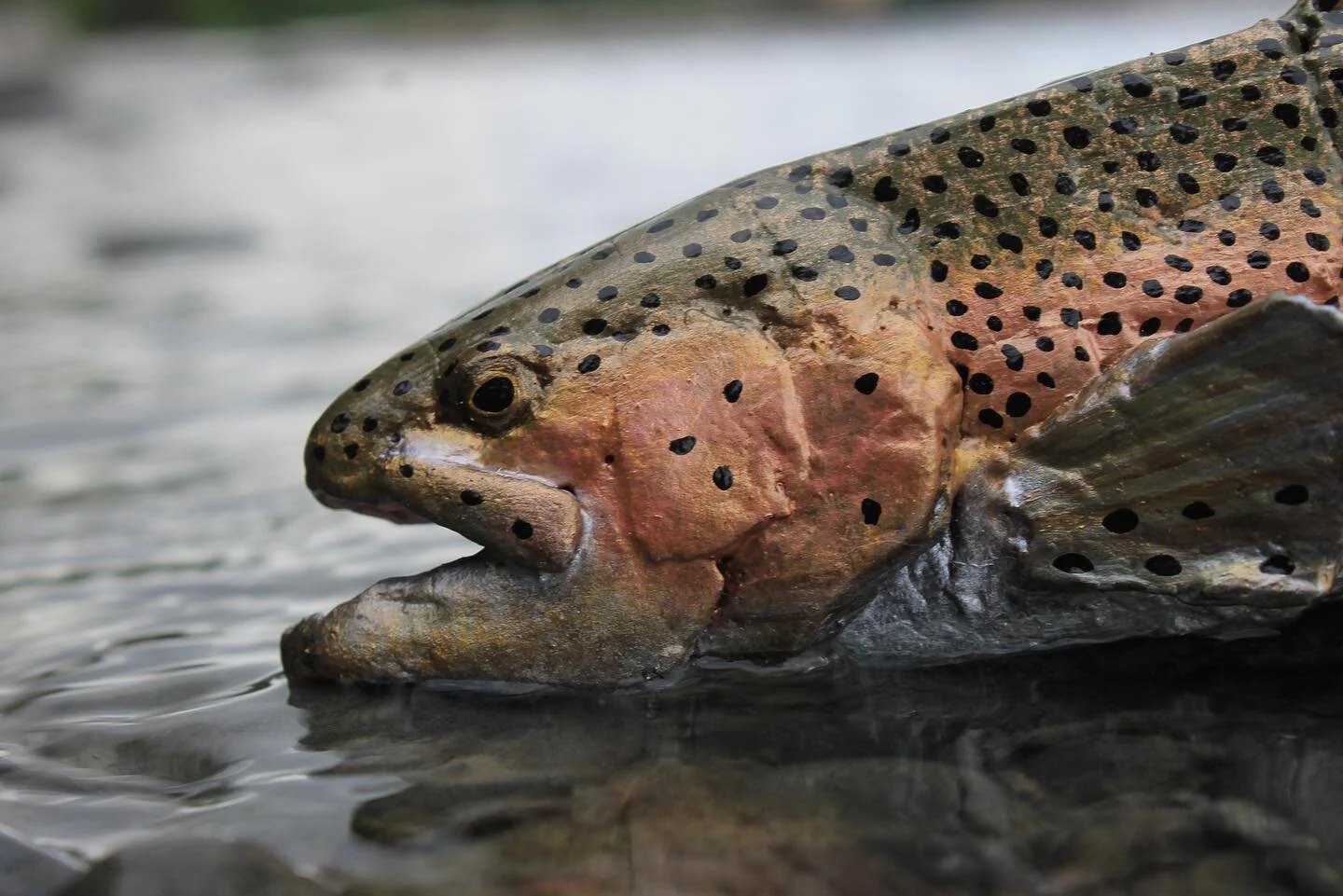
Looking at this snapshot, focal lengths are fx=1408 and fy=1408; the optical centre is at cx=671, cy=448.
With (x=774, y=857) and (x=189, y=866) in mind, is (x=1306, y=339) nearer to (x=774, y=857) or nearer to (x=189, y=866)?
(x=774, y=857)

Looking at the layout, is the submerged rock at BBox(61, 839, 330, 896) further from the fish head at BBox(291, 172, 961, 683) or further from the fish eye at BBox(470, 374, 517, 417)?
the fish eye at BBox(470, 374, 517, 417)

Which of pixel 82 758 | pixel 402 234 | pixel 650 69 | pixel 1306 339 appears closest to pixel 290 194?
pixel 402 234

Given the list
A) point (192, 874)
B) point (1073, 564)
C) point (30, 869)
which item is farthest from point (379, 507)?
point (1073, 564)

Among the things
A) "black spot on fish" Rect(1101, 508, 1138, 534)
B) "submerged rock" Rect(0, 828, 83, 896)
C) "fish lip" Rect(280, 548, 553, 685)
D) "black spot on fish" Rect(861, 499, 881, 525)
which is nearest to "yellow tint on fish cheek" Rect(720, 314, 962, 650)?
"black spot on fish" Rect(861, 499, 881, 525)

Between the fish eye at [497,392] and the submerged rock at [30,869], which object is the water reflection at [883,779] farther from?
the fish eye at [497,392]

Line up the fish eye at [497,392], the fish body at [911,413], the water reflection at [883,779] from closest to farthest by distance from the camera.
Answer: the water reflection at [883,779]
the fish body at [911,413]
the fish eye at [497,392]

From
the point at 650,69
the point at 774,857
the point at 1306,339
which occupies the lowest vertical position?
the point at 774,857

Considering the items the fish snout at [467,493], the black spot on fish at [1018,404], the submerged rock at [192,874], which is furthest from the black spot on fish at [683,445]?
the submerged rock at [192,874]
